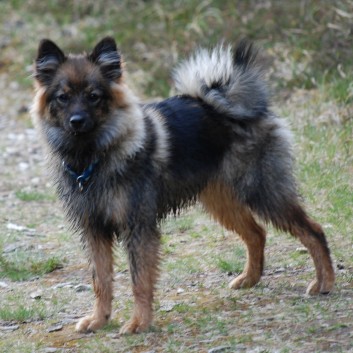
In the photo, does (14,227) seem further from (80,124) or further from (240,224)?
(80,124)

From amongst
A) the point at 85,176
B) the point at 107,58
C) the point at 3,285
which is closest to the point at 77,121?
the point at 85,176

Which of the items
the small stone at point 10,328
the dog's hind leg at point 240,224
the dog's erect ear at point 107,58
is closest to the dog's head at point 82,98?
the dog's erect ear at point 107,58

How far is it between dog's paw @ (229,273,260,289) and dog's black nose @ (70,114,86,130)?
58.7 inches

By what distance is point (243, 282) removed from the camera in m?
5.28

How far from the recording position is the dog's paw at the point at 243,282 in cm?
528

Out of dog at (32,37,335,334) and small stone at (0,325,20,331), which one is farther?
small stone at (0,325,20,331)

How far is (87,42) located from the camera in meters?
11.8

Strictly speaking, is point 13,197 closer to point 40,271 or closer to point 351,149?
point 40,271

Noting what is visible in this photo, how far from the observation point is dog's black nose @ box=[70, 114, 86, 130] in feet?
14.8

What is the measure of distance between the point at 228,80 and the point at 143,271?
1388 mm

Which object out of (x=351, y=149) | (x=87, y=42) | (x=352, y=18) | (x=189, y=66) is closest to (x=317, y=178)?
(x=351, y=149)

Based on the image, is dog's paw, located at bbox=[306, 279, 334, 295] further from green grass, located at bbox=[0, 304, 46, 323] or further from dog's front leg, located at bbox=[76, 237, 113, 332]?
green grass, located at bbox=[0, 304, 46, 323]

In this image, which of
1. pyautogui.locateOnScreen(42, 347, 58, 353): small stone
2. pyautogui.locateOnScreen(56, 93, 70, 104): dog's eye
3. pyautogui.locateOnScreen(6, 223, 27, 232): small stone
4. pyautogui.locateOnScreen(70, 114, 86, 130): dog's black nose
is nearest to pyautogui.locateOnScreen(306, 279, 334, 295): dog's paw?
pyautogui.locateOnScreen(42, 347, 58, 353): small stone

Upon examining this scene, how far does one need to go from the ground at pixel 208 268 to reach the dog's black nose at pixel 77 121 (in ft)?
3.73
